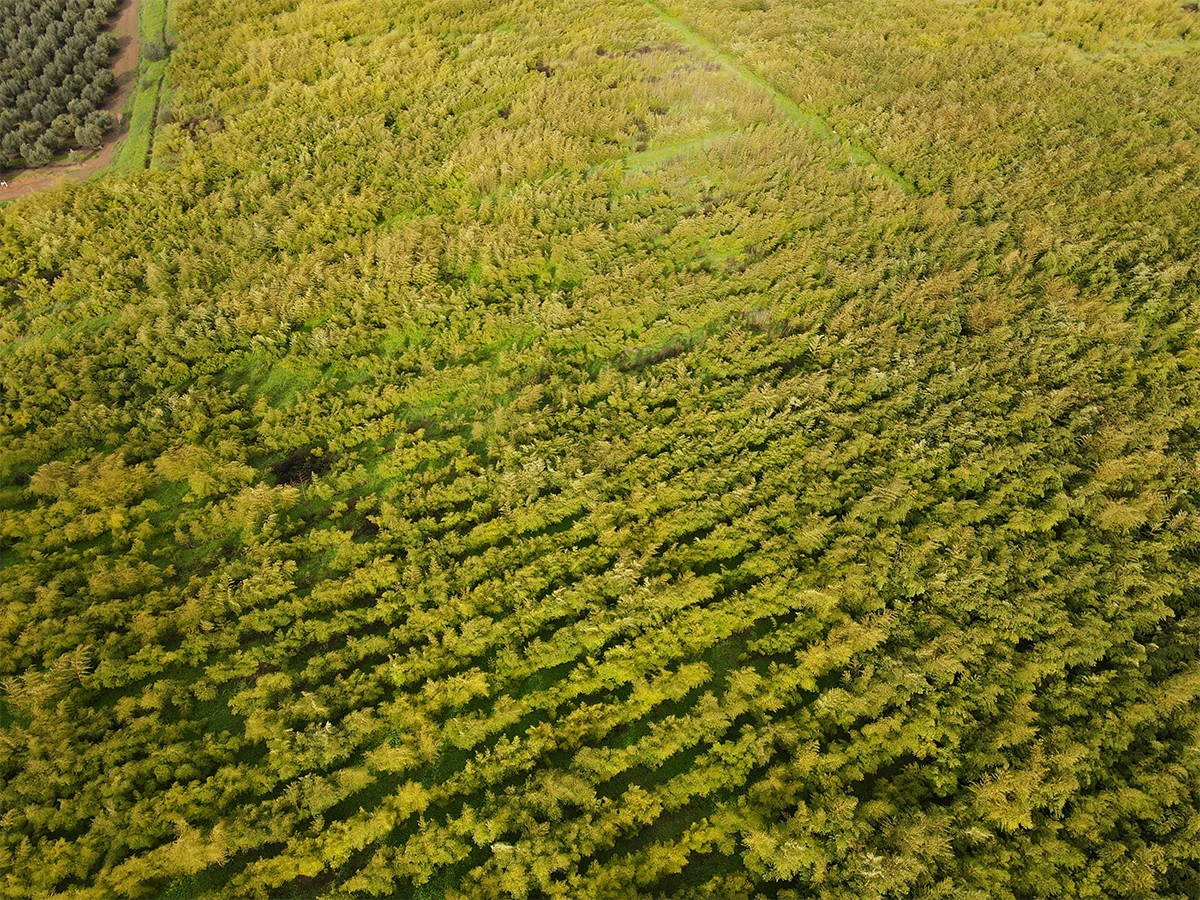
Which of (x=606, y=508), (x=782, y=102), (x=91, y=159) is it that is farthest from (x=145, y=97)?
(x=606, y=508)

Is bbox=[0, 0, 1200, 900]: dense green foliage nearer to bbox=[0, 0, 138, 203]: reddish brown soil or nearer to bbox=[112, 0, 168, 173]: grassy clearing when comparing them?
bbox=[112, 0, 168, 173]: grassy clearing

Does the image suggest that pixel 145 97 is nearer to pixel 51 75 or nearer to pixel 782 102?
pixel 51 75

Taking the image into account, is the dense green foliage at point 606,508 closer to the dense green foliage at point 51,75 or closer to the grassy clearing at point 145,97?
the grassy clearing at point 145,97

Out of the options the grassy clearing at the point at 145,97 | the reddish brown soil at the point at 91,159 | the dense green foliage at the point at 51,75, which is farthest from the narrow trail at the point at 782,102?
the dense green foliage at the point at 51,75

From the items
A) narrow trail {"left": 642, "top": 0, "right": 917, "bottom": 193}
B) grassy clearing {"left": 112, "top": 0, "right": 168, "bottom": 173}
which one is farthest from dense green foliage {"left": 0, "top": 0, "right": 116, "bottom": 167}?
narrow trail {"left": 642, "top": 0, "right": 917, "bottom": 193}

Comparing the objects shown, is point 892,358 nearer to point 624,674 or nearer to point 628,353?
point 628,353
